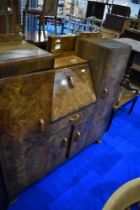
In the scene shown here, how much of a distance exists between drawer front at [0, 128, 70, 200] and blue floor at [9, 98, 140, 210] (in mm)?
132

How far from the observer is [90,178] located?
1855mm

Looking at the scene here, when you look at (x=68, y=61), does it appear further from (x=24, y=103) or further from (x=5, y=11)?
(x=5, y=11)

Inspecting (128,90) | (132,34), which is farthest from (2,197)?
(132,34)

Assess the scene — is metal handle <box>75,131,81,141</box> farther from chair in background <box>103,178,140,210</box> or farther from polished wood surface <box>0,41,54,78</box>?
chair in background <box>103,178,140,210</box>

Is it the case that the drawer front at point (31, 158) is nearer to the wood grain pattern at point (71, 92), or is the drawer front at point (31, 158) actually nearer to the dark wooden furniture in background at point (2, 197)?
the dark wooden furniture in background at point (2, 197)

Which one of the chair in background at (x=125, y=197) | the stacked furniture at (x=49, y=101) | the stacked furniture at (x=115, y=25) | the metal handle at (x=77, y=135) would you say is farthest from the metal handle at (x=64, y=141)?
the stacked furniture at (x=115, y=25)

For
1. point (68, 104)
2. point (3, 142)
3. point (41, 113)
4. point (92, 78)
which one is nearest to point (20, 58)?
point (41, 113)

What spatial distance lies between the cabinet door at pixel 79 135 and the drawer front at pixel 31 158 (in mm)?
82

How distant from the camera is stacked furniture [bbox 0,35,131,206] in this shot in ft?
3.31

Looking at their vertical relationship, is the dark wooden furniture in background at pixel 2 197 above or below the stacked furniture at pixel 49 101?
below

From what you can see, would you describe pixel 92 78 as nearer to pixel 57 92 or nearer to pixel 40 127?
pixel 57 92

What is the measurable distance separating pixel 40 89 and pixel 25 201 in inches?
41.9

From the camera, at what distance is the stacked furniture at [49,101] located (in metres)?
1.01

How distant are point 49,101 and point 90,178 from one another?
1.06 metres
